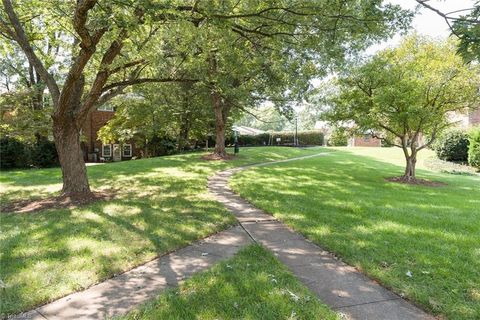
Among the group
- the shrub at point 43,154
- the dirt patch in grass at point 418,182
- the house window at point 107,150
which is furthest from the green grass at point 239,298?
the house window at point 107,150

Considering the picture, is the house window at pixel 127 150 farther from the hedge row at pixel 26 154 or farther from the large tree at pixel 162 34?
the large tree at pixel 162 34

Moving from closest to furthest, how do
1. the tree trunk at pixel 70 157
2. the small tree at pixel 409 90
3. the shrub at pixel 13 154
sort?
the tree trunk at pixel 70 157
the small tree at pixel 409 90
the shrub at pixel 13 154

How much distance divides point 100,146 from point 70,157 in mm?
22597

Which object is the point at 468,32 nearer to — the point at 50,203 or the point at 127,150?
the point at 50,203

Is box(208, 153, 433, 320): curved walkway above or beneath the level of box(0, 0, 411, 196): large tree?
beneath

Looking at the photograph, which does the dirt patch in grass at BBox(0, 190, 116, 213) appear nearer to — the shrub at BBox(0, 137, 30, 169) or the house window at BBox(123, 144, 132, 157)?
the shrub at BBox(0, 137, 30, 169)

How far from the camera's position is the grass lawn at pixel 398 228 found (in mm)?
3980

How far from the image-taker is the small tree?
470 inches

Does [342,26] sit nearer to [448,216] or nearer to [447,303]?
[448,216]

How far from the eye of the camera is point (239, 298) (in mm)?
3551

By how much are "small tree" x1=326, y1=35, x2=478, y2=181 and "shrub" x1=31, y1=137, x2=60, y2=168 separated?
1869 centimetres

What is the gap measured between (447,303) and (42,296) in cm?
462

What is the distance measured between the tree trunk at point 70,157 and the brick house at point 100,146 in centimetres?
2098

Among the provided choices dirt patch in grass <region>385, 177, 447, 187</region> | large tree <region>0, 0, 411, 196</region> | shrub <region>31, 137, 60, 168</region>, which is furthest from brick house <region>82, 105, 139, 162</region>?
dirt patch in grass <region>385, 177, 447, 187</region>
